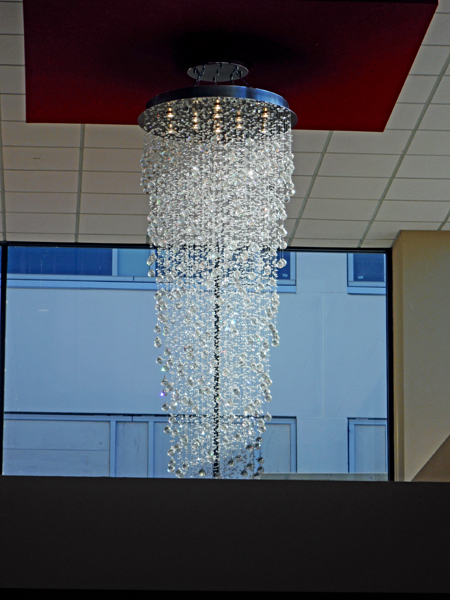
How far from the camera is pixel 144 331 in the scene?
18.7 feet

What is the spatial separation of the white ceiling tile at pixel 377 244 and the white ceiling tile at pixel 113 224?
177 cm

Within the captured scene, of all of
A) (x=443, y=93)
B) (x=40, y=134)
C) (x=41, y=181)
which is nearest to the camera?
(x=443, y=93)

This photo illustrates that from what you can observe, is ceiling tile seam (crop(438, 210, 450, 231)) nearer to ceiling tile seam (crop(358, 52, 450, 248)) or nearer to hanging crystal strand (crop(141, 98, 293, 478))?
ceiling tile seam (crop(358, 52, 450, 248))

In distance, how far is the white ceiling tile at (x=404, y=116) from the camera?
157 inches

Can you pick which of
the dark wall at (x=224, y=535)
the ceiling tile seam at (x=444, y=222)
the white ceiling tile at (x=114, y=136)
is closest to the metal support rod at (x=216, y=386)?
the white ceiling tile at (x=114, y=136)

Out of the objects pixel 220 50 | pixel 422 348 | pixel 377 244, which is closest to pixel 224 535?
pixel 220 50

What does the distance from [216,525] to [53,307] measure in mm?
5413

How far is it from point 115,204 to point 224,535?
463 cm

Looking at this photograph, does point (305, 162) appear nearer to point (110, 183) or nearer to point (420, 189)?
point (420, 189)

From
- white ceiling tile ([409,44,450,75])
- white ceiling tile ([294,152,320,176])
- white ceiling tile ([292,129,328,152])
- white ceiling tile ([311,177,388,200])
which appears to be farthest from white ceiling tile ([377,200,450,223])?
white ceiling tile ([409,44,450,75])

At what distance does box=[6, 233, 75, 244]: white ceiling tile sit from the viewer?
5.40m

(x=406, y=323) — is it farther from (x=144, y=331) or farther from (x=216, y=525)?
(x=216, y=525)

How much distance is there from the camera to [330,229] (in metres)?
5.36

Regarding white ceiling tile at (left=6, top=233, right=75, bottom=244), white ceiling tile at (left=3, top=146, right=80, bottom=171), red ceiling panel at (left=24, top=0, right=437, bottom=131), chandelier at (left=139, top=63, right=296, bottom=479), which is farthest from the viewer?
white ceiling tile at (left=6, top=233, right=75, bottom=244)
